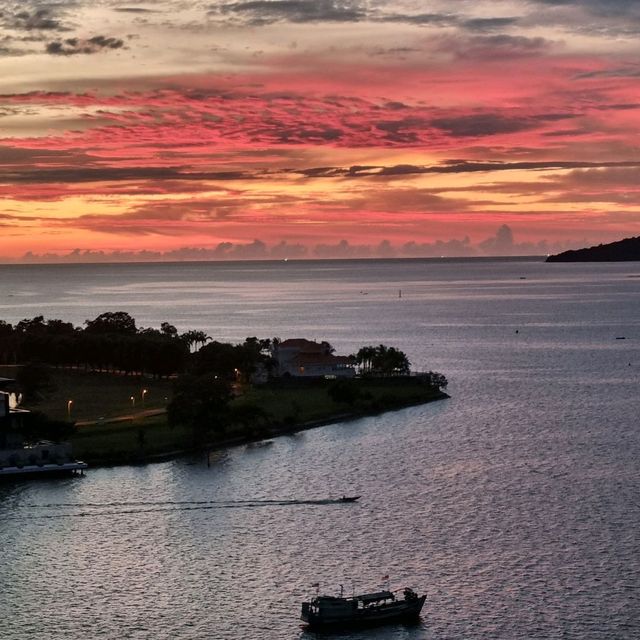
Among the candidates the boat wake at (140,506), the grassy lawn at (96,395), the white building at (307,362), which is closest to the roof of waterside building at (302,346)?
the white building at (307,362)

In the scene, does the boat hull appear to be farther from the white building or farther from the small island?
the white building

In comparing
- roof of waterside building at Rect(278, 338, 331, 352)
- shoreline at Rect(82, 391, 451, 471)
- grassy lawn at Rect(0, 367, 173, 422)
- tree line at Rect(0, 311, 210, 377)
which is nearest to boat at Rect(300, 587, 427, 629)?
shoreline at Rect(82, 391, 451, 471)

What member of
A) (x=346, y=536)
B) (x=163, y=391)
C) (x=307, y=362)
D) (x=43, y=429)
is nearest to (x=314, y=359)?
(x=307, y=362)

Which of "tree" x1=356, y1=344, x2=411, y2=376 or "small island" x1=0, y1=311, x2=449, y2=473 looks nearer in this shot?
"small island" x1=0, y1=311, x2=449, y2=473

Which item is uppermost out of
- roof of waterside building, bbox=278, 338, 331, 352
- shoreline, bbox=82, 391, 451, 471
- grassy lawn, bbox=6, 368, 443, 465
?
roof of waterside building, bbox=278, 338, 331, 352

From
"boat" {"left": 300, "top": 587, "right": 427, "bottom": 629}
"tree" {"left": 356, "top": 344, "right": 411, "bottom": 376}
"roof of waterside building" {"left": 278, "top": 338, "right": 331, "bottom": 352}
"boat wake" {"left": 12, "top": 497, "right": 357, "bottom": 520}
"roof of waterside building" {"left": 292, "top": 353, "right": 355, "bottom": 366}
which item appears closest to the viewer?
"boat" {"left": 300, "top": 587, "right": 427, "bottom": 629}

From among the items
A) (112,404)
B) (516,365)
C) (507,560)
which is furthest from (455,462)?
(516,365)

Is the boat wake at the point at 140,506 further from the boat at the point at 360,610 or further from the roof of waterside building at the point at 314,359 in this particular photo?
the roof of waterside building at the point at 314,359
